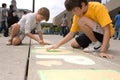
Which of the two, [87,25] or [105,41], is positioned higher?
[87,25]

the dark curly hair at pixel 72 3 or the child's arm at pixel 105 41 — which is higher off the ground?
the dark curly hair at pixel 72 3

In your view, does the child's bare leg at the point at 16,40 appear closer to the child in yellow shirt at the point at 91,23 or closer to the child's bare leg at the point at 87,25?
the child in yellow shirt at the point at 91,23

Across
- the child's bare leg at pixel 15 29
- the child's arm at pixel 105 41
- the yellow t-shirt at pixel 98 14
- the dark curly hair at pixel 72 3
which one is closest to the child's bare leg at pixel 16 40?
the child's bare leg at pixel 15 29

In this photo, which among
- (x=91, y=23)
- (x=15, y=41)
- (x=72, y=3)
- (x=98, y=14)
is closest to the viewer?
(x=72, y=3)

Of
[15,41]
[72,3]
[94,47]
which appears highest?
[72,3]

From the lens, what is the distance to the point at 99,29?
6.02 metres

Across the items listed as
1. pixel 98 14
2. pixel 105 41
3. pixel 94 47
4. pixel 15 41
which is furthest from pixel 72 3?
pixel 15 41

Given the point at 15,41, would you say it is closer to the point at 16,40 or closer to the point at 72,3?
the point at 16,40

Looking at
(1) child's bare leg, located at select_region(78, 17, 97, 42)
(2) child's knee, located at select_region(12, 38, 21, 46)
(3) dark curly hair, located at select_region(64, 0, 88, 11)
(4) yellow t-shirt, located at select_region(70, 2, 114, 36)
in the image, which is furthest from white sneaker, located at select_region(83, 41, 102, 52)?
(2) child's knee, located at select_region(12, 38, 21, 46)

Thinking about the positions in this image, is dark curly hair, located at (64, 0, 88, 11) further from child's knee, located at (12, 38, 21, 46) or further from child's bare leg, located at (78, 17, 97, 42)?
child's knee, located at (12, 38, 21, 46)

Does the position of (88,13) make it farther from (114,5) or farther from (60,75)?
(114,5)

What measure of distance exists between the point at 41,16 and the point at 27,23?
1.31ft

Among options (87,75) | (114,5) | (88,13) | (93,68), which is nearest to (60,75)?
(87,75)

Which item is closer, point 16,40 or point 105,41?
point 105,41
